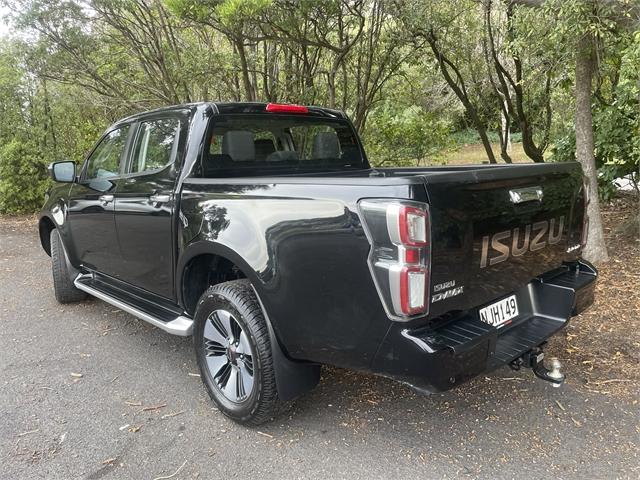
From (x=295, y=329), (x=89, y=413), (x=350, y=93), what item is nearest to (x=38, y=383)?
(x=89, y=413)

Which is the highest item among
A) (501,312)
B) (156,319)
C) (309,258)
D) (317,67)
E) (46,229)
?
(317,67)

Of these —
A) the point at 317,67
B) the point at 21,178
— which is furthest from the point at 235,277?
the point at 21,178

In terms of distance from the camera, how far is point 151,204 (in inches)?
134

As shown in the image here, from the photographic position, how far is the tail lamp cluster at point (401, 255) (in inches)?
80.4

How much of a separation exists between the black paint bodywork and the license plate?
0.06 metres

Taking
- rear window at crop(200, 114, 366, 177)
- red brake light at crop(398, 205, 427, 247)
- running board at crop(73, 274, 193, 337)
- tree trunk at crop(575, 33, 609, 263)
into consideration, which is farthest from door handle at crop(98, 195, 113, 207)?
tree trunk at crop(575, 33, 609, 263)

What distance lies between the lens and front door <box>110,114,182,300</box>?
3330 mm

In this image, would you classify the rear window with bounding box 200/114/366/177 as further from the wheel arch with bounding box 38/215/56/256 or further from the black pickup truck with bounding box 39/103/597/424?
the wheel arch with bounding box 38/215/56/256

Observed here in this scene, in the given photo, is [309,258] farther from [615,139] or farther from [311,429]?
[615,139]

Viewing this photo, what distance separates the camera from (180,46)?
870 centimetres

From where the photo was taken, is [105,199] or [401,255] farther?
[105,199]

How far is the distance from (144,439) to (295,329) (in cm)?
113

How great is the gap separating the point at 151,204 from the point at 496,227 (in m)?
2.25

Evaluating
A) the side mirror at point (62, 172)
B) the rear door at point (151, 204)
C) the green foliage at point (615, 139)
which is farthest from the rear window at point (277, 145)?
the green foliage at point (615, 139)
